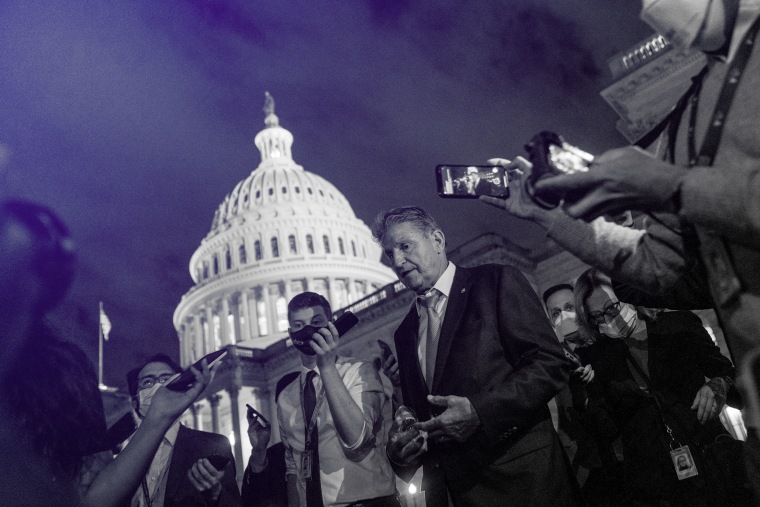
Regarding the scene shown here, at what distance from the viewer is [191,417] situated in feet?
181

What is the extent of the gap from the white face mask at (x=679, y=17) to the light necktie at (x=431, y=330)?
6.38 ft

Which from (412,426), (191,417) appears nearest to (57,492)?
(412,426)

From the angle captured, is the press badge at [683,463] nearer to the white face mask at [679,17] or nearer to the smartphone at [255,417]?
the white face mask at [679,17]

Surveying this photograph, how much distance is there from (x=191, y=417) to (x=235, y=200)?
126ft

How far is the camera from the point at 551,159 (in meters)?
1.99

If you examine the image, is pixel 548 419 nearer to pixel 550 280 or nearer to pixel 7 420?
pixel 7 420

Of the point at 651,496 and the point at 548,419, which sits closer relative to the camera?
the point at 548,419

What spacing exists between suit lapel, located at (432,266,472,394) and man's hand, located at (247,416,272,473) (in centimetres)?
281

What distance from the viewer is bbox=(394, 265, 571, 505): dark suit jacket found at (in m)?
2.97

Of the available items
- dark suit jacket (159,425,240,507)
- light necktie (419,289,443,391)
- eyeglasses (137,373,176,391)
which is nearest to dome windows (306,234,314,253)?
eyeglasses (137,373,176,391)

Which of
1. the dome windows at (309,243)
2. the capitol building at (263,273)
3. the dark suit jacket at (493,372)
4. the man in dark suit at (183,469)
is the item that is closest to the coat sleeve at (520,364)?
the dark suit jacket at (493,372)

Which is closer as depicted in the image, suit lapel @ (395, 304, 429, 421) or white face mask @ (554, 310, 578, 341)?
suit lapel @ (395, 304, 429, 421)

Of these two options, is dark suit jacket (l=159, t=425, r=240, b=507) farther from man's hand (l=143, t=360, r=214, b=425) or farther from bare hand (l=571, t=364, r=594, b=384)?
bare hand (l=571, t=364, r=594, b=384)

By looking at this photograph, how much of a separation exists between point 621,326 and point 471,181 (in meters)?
2.56
